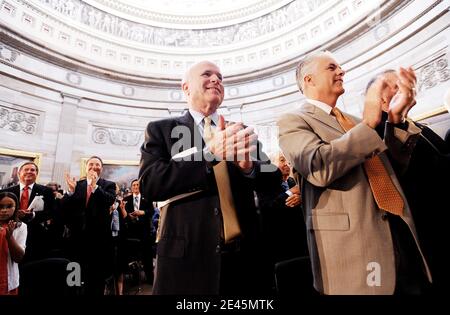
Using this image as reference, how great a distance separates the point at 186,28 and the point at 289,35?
17.3ft

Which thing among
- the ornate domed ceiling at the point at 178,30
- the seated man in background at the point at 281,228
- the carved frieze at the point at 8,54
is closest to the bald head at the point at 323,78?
the seated man in background at the point at 281,228

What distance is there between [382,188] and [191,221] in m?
1.03

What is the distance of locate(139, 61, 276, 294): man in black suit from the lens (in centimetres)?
121

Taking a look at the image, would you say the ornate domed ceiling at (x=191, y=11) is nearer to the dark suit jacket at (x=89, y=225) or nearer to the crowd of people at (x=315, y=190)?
the dark suit jacket at (x=89, y=225)

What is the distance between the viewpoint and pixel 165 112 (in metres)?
10.4

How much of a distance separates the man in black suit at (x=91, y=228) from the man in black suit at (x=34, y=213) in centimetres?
33

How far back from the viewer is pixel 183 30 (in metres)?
12.0

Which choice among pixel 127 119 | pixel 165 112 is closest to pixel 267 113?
pixel 165 112

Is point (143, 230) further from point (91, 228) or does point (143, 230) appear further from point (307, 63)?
point (307, 63)

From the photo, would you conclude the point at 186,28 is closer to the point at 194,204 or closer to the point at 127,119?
the point at 127,119

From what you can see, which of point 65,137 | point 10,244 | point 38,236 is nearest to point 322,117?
point 10,244

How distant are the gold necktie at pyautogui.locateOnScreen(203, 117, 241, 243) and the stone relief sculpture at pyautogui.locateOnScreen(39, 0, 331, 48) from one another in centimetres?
1049

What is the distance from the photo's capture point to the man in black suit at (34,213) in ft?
10.5

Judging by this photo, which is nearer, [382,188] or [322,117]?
[382,188]
